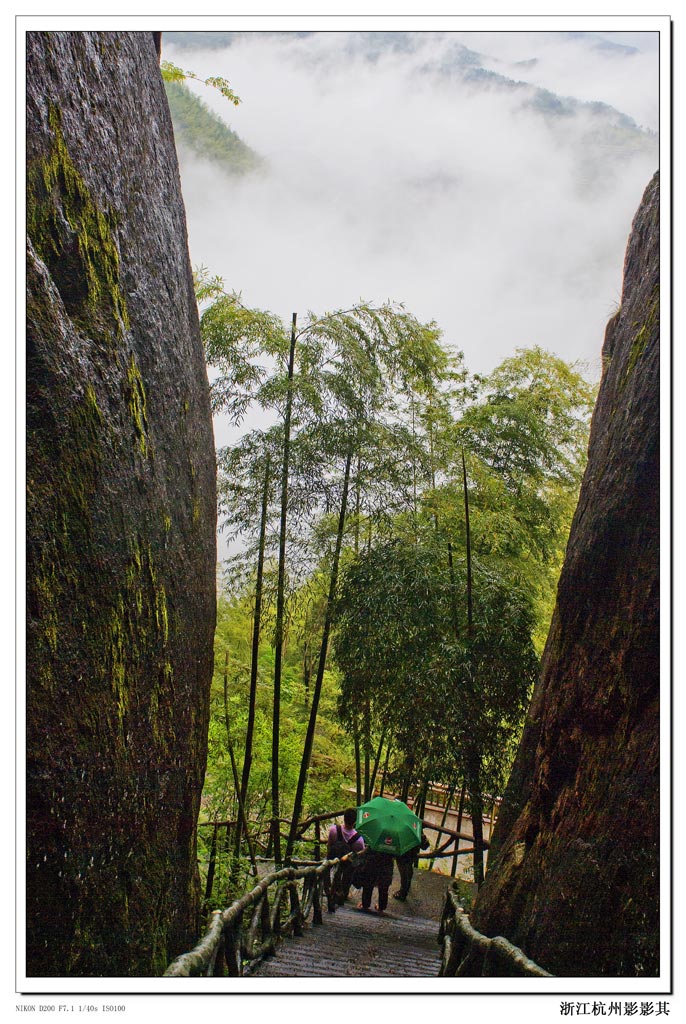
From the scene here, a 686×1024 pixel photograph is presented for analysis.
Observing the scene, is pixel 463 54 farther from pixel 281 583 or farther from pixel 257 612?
pixel 257 612

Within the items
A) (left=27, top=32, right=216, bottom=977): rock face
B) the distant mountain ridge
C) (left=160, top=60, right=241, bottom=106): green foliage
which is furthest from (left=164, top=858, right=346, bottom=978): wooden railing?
(left=160, top=60, right=241, bottom=106): green foliage

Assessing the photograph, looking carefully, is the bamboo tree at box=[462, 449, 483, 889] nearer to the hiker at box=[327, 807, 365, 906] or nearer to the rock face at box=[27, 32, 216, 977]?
the hiker at box=[327, 807, 365, 906]

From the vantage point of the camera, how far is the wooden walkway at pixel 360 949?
10.3ft

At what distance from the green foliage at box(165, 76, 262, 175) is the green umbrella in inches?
187

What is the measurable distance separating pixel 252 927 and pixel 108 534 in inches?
90.3

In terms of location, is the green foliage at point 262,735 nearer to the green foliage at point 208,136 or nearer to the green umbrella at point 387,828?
the green umbrella at point 387,828

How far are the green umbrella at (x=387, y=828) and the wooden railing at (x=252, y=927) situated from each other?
0.44 metres

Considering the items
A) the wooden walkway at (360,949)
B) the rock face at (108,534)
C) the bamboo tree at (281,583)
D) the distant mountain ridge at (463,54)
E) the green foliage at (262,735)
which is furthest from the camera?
the green foliage at (262,735)

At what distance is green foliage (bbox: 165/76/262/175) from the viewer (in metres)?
4.57

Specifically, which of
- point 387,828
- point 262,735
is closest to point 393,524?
point 387,828

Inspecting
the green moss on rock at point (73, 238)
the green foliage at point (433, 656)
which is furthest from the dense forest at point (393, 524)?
the green moss on rock at point (73, 238)

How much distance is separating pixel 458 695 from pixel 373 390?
8.57 ft
